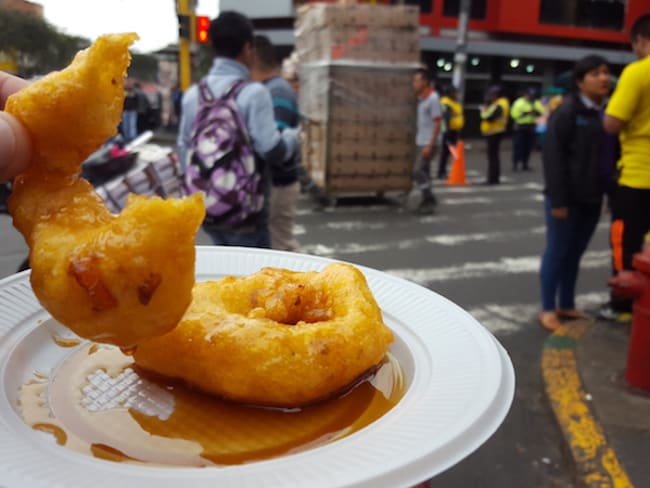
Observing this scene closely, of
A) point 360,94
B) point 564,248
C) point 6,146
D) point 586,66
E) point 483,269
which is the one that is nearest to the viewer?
point 6,146

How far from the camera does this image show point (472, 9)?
23.6 metres

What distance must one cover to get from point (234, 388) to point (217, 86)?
9.06ft

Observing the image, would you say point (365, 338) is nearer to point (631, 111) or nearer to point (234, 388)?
point (234, 388)

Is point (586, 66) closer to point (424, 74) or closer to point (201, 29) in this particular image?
point (424, 74)

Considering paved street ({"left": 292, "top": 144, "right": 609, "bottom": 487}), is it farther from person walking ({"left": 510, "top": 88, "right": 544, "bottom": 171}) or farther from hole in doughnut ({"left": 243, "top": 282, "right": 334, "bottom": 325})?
person walking ({"left": 510, "top": 88, "right": 544, "bottom": 171})

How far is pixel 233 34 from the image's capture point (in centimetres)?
377

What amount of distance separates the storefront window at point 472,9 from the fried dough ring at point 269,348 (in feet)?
78.2

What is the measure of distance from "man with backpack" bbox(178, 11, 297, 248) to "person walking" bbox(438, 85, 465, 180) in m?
10.0

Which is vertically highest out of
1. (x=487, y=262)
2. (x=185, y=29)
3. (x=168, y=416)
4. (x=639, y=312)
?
(x=185, y=29)

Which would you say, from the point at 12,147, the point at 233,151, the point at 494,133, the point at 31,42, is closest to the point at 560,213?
the point at 233,151

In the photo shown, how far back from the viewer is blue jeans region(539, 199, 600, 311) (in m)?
4.57

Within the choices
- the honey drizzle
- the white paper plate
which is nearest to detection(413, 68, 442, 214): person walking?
the white paper plate

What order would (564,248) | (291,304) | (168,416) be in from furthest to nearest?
(564,248) < (291,304) < (168,416)

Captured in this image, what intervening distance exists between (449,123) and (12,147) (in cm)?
1293
